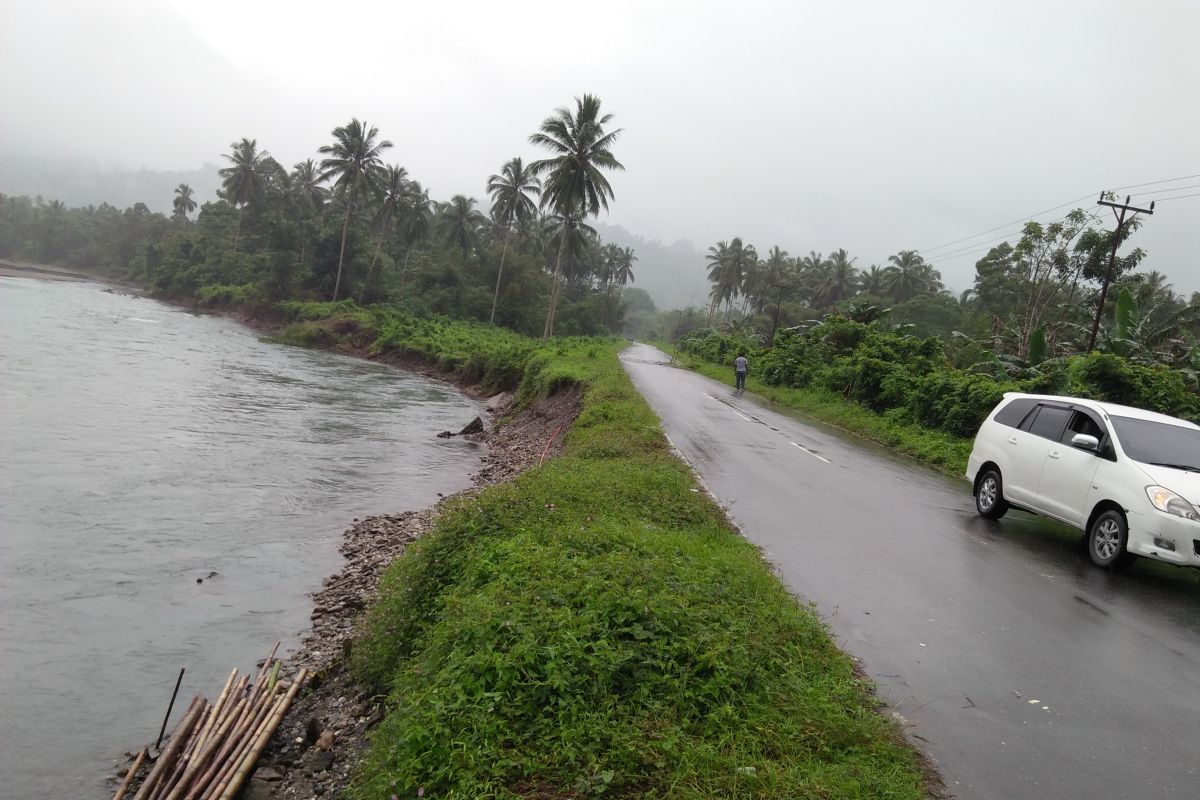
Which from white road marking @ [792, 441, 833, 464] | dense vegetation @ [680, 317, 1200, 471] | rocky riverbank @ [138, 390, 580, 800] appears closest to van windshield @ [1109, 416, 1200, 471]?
white road marking @ [792, 441, 833, 464]

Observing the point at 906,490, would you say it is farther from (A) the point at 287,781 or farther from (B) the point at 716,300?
(B) the point at 716,300

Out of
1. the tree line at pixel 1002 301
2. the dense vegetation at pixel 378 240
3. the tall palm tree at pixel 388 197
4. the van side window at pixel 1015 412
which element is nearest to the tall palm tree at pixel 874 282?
the tree line at pixel 1002 301

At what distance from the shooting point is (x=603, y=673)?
13.7 ft

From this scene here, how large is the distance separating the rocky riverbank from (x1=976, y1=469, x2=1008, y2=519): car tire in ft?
25.5

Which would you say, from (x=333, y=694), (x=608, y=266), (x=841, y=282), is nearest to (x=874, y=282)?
(x=841, y=282)

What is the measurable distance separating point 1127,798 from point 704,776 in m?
2.34

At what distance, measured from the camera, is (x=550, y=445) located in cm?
1589

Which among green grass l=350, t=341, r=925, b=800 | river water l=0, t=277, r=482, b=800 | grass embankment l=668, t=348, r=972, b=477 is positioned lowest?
river water l=0, t=277, r=482, b=800

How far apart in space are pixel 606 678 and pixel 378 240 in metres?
66.4

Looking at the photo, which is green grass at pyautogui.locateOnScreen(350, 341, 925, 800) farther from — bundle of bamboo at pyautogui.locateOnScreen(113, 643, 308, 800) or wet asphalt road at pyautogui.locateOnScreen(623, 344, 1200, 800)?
bundle of bamboo at pyautogui.locateOnScreen(113, 643, 308, 800)

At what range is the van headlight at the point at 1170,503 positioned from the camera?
6.95 metres

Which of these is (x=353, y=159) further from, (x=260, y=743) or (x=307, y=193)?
(x=260, y=743)

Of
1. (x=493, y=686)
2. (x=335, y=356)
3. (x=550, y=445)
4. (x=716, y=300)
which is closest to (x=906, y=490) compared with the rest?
(x=550, y=445)

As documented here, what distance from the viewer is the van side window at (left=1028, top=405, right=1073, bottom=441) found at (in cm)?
909
